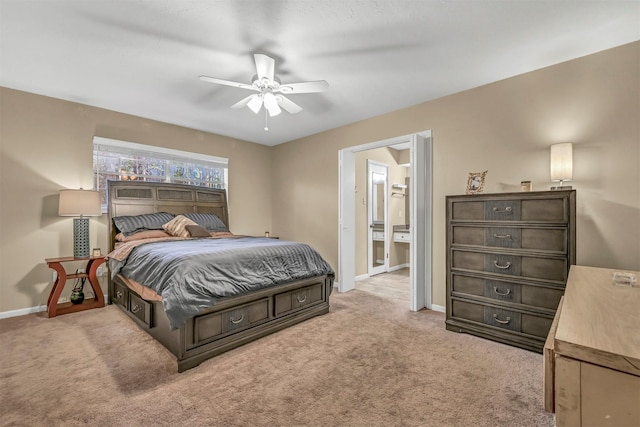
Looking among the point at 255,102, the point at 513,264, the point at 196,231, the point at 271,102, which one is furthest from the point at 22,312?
the point at 513,264

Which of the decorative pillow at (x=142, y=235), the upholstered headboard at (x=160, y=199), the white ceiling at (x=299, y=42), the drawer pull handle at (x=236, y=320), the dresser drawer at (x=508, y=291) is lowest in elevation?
the drawer pull handle at (x=236, y=320)

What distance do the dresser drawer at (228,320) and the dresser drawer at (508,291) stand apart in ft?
6.41

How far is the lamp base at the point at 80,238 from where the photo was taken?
343cm

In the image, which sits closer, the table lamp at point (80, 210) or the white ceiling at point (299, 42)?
the white ceiling at point (299, 42)

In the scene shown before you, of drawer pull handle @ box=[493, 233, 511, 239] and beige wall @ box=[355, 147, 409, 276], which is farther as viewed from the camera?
beige wall @ box=[355, 147, 409, 276]

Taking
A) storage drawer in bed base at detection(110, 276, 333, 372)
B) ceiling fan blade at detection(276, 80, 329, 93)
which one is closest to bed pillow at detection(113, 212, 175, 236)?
storage drawer in bed base at detection(110, 276, 333, 372)

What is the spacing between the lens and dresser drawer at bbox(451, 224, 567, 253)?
7.63 feet

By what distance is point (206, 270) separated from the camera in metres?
2.39

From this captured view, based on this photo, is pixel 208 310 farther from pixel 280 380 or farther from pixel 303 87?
pixel 303 87

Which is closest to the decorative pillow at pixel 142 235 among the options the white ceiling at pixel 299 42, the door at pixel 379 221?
the white ceiling at pixel 299 42

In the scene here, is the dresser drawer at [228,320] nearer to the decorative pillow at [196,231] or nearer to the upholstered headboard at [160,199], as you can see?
the decorative pillow at [196,231]

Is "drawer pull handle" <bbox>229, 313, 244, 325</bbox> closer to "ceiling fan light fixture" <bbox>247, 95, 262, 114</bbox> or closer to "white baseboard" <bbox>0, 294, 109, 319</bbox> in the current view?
"ceiling fan light fixture" <bbox>247, 95, 262, 114</bbox>

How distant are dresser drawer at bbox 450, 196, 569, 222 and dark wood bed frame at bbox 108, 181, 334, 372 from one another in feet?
5.57

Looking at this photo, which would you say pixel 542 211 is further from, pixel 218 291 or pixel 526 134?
pixel 218 291
